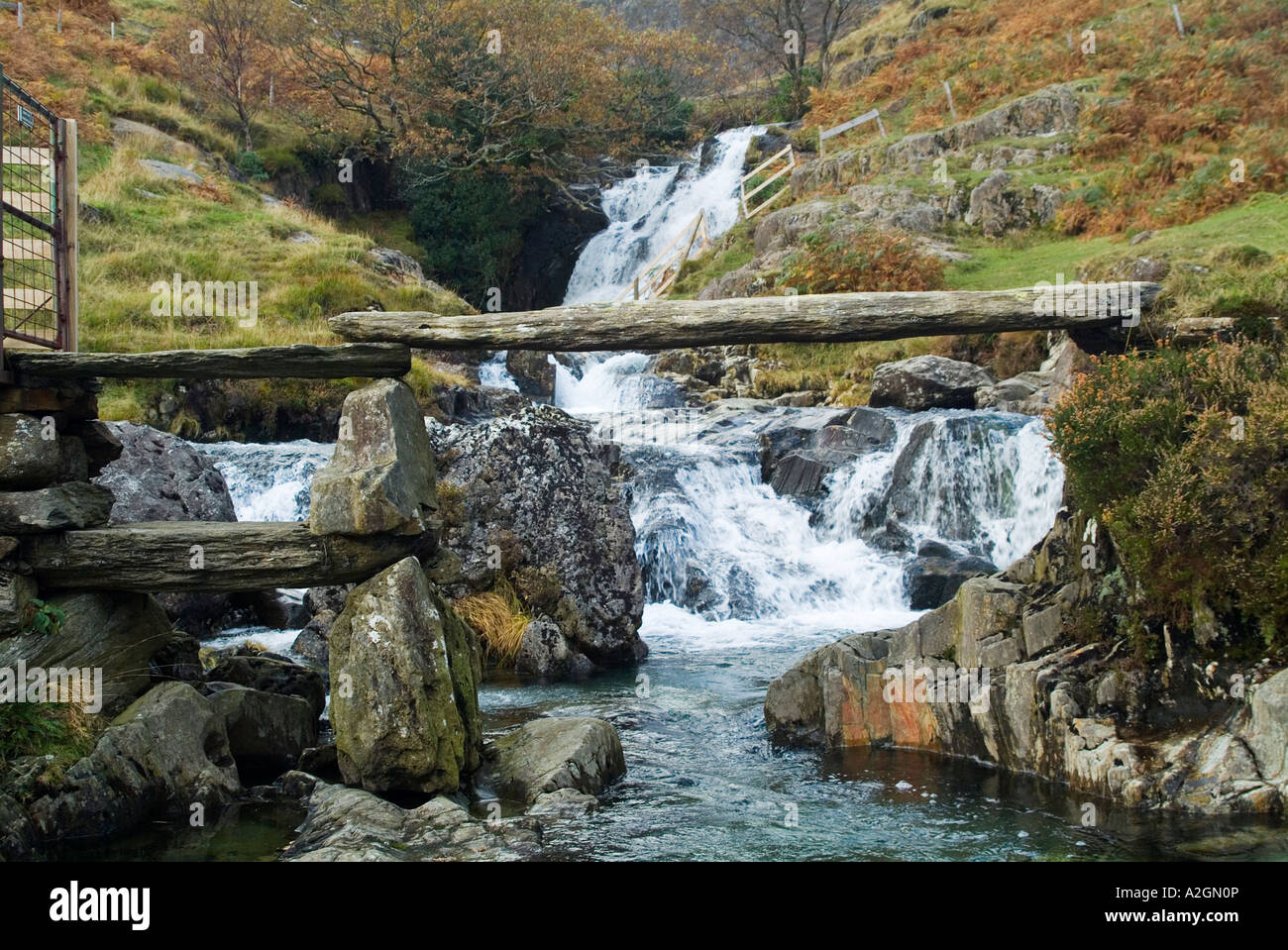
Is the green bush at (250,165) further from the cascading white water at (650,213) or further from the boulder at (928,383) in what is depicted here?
the boulder at (928,383)

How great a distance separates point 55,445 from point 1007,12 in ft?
138

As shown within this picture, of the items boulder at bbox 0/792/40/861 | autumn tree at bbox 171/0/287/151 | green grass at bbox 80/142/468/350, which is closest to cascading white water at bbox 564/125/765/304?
green grass at bbox 80/142/468/350

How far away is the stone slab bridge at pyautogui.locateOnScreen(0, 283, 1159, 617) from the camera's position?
9.13m

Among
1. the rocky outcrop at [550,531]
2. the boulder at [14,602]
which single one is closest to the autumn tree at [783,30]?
the rocky outcrop at [550,531]

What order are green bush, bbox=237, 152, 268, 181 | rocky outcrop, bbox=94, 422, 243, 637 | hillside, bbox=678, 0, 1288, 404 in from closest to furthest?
rocky outcrop, bbox=94, 422, 243, 637 → hillside, bbox=678, 0, 1288, 404 → green bush, bbox=237, 152, 268, 181

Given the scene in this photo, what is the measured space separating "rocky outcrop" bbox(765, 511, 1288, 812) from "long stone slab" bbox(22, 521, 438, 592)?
14.7 feet

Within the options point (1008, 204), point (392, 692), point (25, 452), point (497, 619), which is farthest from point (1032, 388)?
point (25, 452)

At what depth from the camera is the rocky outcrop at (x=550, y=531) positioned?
47.9 feet

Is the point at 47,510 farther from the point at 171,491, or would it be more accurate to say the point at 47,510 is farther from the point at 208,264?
the point at 208,264

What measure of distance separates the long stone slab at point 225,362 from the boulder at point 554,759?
139 inches

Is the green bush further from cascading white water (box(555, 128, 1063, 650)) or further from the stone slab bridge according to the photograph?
the stone slab bridge

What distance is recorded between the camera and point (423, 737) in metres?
8.86

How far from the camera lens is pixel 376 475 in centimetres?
915
